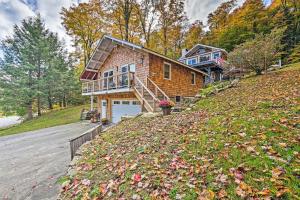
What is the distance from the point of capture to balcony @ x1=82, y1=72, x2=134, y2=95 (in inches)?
443

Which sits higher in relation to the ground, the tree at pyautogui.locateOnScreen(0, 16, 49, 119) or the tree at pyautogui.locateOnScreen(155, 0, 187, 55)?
the tree at pyautogui.locateOnScreen(155, 0, 187, 55)

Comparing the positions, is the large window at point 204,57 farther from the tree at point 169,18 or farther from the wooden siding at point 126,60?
the wooden siding at point 126,60

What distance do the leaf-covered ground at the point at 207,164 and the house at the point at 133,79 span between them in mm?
5093

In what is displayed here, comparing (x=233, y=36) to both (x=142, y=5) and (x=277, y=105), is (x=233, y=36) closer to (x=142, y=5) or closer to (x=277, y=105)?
(x=142, y=5)

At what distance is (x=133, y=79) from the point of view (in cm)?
1133

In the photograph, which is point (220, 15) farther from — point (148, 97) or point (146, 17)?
point (148, 97)

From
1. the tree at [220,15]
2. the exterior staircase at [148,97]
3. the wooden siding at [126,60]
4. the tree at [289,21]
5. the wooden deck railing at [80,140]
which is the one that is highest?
the tree at [220,15]

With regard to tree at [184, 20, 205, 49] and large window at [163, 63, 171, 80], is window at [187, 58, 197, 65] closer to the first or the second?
tree at [184, 20, 205, 49]

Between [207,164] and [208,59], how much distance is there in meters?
22.8

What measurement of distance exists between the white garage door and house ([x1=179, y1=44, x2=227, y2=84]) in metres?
11.5

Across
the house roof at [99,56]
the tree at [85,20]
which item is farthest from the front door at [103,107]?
the tree at [85,20]

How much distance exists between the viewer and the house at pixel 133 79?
1125 cm

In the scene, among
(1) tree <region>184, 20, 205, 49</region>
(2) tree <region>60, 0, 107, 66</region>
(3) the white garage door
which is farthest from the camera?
(1) tree <region>184, 20, 205, 49</region>

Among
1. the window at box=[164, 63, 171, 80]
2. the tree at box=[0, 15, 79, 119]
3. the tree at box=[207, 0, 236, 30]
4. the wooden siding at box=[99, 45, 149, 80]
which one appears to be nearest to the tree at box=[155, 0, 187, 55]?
the tree at box=[207, 0, 236, 30]
